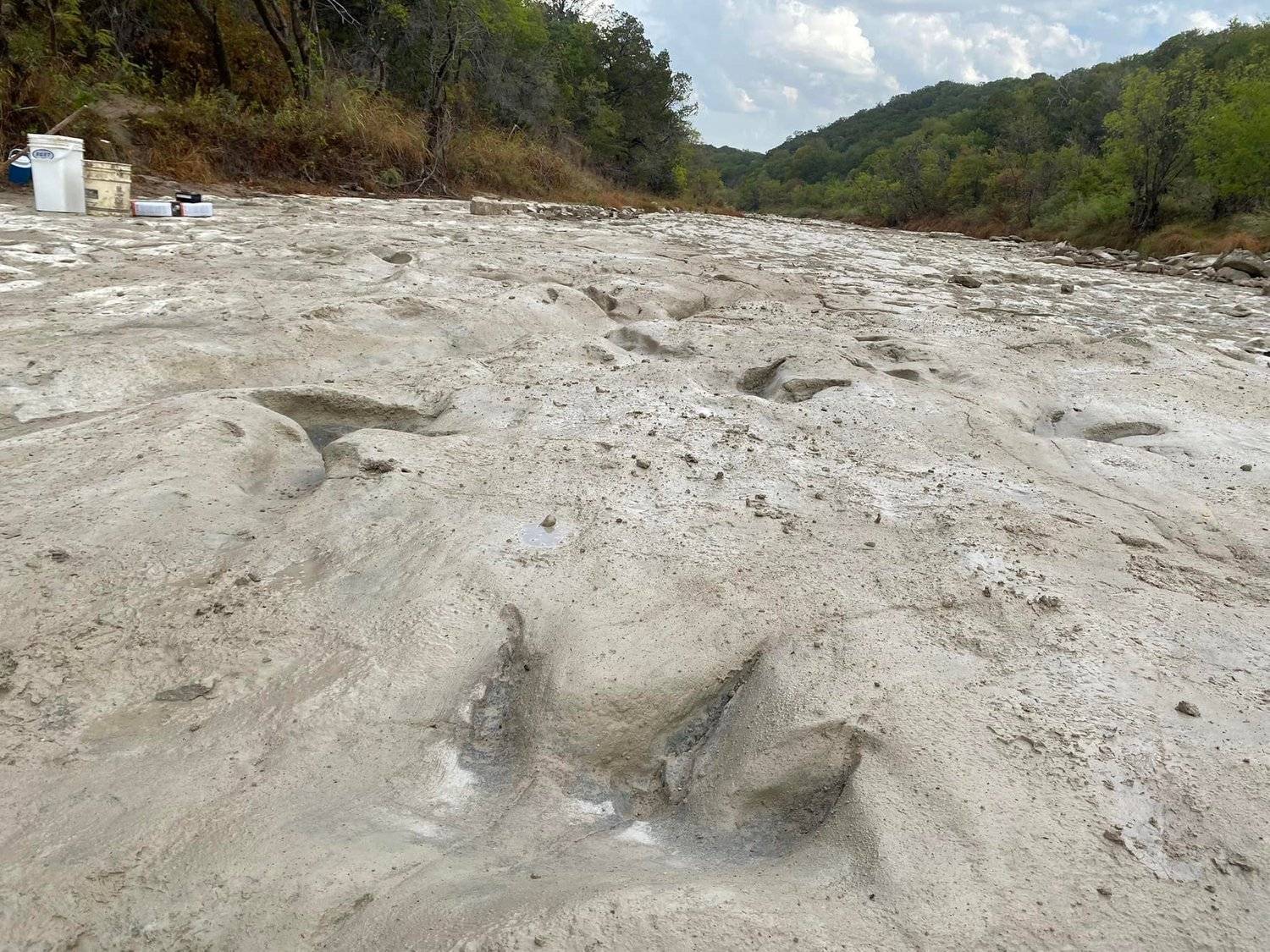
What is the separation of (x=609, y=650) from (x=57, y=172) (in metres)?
5.96

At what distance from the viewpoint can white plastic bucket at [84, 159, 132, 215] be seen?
221 inches

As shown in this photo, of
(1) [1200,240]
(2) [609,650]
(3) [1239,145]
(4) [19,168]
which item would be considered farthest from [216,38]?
(3) [1239,145]

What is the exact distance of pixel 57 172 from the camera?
5285mm

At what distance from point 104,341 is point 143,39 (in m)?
10.4

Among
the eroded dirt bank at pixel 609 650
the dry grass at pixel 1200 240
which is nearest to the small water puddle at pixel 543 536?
the eroded dirt bank at pixel 609 650

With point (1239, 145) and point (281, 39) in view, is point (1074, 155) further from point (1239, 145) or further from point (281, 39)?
point (281, 39)

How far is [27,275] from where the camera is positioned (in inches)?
137

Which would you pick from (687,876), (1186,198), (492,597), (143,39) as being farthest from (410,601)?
(1186,198)

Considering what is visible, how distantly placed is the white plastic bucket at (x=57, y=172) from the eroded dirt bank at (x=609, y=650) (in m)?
2.99

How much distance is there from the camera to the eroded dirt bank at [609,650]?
970 mm

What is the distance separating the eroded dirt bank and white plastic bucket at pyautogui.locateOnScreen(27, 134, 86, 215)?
2.99m

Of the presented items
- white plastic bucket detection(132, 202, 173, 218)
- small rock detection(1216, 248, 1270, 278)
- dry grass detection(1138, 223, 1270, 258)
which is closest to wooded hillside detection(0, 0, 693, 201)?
white plastic bucket detection(132, 202, 173, 218)

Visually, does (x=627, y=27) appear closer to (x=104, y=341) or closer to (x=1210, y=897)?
(x=104, y=341)

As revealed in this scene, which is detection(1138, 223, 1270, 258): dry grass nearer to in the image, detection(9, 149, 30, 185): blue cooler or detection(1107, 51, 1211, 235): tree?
detection(1107, 51, 1211, 235): tree
